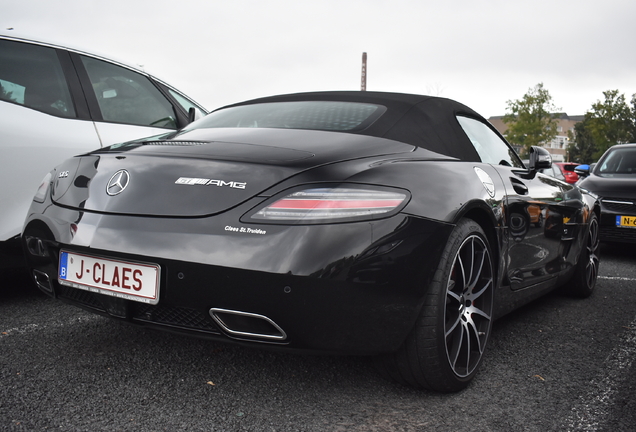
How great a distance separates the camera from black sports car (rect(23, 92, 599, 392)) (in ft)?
6.54

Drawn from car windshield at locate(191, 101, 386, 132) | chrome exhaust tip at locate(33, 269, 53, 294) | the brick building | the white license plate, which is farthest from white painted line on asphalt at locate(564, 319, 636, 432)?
the brick building

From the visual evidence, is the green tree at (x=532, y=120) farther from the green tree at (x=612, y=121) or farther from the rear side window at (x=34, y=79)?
the rear side window at (x=34, y=79)

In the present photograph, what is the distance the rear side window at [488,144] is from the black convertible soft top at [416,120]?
79mm

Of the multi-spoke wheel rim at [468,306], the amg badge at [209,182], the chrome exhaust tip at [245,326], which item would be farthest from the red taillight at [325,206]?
the multi-spoke wheel rim at [468,306]

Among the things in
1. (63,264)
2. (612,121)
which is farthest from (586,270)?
(612,121)

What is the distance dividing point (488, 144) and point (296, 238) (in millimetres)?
1765

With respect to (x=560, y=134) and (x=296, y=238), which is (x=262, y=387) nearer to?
(x=296, y=238)

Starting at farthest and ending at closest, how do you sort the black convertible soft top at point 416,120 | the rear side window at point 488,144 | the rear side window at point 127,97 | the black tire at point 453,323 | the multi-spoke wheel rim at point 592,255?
1. the multi-spoke wheel rim at point 592,255
2. the rear side window at point 127,97
3. the rear side window at point 488,144
4. the black convertible soft top at point 416,120
5. the black tire at point 453,323

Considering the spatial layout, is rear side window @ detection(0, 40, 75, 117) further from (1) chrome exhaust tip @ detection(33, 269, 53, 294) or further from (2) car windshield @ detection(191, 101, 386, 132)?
(1) chrome exhaust tip @ detection(33, 269, 53, 294)

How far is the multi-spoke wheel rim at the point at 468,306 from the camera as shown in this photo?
2.45m

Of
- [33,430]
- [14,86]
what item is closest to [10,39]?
[14,86]

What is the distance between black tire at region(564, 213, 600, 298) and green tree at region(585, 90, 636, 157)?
61075 millimetres

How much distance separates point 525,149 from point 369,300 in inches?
2803

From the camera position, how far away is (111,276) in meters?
2.18
